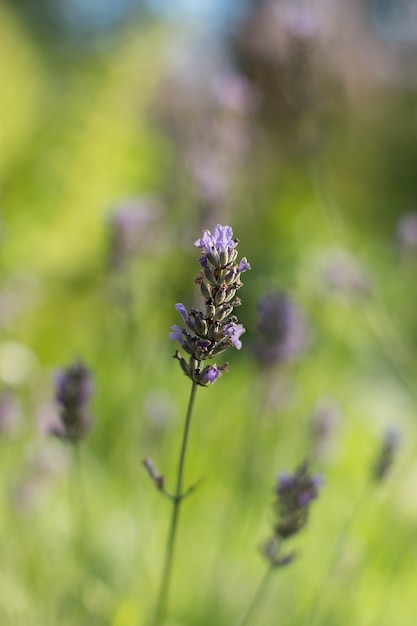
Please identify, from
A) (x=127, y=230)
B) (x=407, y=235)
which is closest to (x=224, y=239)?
(x=127, y=230)

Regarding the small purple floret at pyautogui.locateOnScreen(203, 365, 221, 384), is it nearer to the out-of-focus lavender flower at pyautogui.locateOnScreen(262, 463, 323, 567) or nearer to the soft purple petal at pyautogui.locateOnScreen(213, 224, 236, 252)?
the soft purple petal at pyautogui.locateOnScreen(213, 224, 236, 252)

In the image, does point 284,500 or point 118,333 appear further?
point 118,333

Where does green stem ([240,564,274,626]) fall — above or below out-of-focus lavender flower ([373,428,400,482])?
below

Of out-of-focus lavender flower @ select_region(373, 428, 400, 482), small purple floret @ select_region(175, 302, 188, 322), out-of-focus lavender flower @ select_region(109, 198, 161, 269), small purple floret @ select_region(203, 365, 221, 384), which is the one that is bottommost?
small purple floret @ select_region(203, 365, 221, 384)

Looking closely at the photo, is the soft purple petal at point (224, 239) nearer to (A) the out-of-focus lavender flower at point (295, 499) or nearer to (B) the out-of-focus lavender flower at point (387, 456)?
(A) the out-of-focus lavender flower at point (295, 499)

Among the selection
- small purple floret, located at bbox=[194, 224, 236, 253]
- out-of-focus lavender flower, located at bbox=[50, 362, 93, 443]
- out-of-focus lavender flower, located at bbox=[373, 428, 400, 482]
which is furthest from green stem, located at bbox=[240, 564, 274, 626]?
small purple floret, located at bbox=[194, 224, 236, 253]

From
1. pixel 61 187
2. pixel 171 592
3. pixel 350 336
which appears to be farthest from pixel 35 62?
pixel 171 592

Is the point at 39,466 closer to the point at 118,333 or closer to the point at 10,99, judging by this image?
the point at 118,333
